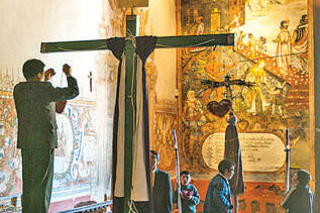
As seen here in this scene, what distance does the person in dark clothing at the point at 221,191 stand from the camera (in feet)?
16.1

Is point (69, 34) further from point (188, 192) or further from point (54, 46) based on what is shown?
point (188, 192)

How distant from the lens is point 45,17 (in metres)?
5.27

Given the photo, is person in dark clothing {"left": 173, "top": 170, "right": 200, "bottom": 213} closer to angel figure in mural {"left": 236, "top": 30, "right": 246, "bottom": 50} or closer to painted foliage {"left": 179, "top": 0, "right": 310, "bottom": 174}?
painted foliage {"left": 179, "top": 0, "right": 310, "bottom": 174}

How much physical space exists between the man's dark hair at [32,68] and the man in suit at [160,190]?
1422 mm

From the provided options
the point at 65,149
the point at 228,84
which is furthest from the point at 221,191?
the point at 65,149

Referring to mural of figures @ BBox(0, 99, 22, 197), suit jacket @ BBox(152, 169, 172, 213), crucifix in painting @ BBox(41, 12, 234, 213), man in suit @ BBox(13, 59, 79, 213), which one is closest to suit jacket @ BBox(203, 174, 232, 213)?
suit jacket @ BBox(152, 169, 172, 213)

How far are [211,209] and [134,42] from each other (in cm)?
178

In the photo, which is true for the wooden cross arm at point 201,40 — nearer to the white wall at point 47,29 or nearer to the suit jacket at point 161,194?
the white wall at point 47,29

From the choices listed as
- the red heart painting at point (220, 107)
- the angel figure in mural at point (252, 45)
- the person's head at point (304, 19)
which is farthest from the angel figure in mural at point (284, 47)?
the red heart painting at point (220, 107)

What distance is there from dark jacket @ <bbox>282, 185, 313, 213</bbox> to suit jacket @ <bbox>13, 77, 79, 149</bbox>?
228 cm

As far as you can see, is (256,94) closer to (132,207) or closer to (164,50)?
(164,50)

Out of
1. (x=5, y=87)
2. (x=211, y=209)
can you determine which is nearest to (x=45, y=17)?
(x=5, y=87)

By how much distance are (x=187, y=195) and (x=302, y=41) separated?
1925 millimetres

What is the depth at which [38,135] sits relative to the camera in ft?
15.5
